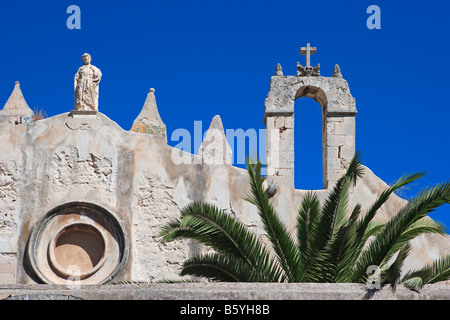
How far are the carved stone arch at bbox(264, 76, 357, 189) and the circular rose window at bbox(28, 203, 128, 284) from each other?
268cm

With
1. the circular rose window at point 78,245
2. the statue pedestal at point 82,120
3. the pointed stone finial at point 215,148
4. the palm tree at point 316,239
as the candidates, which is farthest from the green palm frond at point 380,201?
the statue pedestal at point 82,120

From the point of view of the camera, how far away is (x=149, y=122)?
40.9 ft

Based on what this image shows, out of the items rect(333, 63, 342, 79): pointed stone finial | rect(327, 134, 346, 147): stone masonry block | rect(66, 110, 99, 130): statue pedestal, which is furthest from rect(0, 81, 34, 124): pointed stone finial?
rect(333, 63, 342, 79): pointed stone finial

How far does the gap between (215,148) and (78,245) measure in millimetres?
2690

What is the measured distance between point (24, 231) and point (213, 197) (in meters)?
3.01

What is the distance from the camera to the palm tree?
841 cm

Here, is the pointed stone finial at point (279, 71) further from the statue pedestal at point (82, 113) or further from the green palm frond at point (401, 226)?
the green palm frond at point (401, 226)

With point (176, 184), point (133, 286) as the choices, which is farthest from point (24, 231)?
point (133, 286)

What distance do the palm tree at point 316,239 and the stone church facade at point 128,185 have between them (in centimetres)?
249

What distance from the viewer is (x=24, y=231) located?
11.9 m

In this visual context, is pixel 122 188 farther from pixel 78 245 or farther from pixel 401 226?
pixel 401 226

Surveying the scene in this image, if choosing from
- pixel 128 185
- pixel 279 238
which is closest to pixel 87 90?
pixel 128 185
